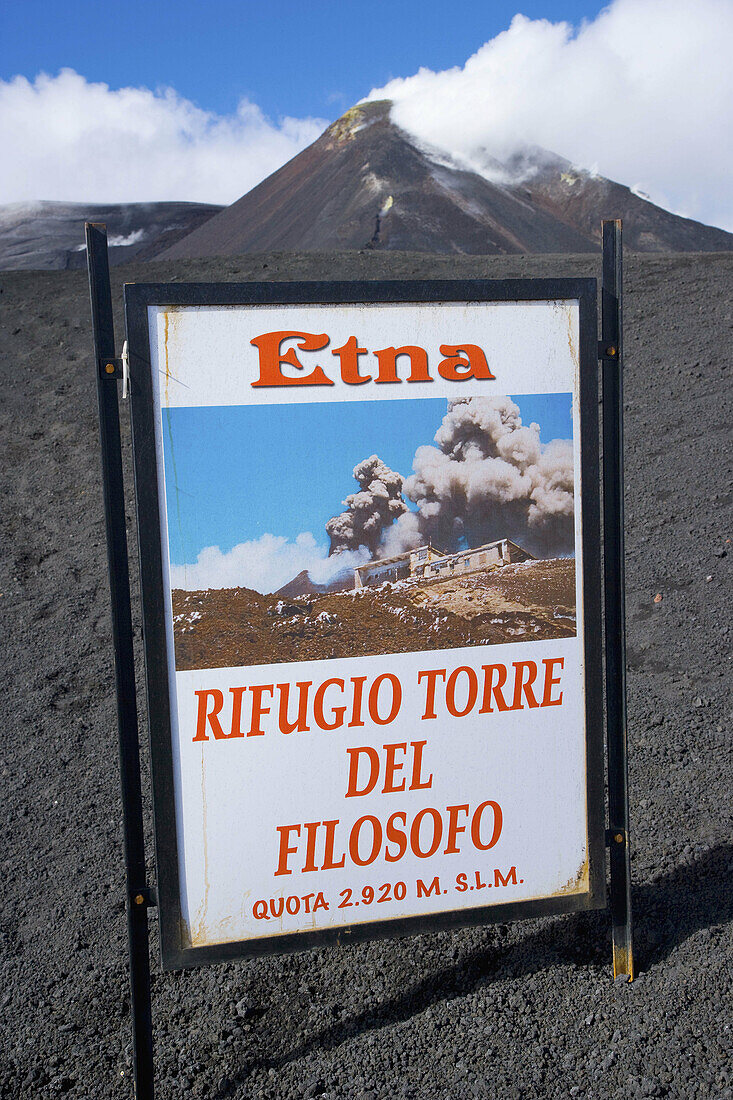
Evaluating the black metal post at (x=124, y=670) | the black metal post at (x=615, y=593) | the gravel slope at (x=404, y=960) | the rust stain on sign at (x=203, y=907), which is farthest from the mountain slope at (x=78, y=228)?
the rust stain on sign at (x=203, y=907)

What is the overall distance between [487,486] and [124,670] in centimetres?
100

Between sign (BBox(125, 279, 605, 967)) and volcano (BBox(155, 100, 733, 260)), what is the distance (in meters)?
16.0

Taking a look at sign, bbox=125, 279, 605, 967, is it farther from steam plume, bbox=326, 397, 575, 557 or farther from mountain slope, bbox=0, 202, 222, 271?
mountain slope, bbox=0, 202, 222, 271

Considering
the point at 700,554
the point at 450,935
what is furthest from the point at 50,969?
the point at 700,554

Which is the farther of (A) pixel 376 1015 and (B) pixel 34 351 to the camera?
(B) pixel 34 351

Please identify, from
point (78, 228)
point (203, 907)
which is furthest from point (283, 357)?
point (78, 228)

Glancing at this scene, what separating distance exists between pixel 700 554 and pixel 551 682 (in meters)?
3.50

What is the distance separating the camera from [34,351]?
952 centimetres

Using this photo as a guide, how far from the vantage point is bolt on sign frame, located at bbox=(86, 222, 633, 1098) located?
1.94 meters

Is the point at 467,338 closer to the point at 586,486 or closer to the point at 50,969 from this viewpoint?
the point at 586,486

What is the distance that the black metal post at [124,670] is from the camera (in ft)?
6.44

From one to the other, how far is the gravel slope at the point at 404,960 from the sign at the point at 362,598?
15.0 inches

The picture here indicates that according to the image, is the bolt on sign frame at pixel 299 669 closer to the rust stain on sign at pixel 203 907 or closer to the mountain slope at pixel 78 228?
the rust stain on sign at pixel 203 907

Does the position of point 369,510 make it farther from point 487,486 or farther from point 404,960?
point 404,960
